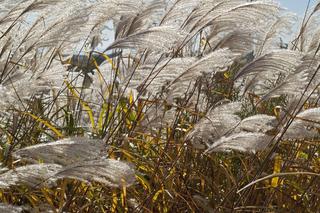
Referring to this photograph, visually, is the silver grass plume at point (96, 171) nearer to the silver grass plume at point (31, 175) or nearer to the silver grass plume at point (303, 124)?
the silver grass plume at point (31, 175)

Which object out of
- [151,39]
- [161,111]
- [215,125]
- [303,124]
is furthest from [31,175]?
[161,111]

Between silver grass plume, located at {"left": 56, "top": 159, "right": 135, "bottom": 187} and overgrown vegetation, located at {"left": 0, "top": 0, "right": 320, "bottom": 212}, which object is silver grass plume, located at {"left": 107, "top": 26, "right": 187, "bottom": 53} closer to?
overgrown vegetation, located at {"left": 0, "top": 0, "right": 320, "bottom": 212}

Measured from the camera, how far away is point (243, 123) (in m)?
3.09

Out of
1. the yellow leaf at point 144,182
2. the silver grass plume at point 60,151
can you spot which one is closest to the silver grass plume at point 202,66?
the yellow leaf at point 144,182

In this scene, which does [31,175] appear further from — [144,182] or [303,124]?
[303,124]

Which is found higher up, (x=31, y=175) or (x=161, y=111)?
(x=31, y=175)

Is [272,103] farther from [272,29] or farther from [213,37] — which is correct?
[213,37]

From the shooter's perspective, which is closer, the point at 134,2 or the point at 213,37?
the point at 134,2

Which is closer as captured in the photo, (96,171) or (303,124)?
(96,171)

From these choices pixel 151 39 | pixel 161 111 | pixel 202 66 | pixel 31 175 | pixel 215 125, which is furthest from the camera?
pixel 161 111

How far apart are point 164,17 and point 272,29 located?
1565 mm

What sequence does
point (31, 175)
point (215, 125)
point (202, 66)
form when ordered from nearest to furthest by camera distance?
point (31, 175)
point (202, 66)
point (215, 125)

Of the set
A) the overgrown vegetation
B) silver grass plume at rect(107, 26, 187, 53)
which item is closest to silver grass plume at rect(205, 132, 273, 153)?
the overgrown vegetation

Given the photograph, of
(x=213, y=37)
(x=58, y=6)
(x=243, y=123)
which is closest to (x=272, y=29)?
(x=213, y=37)
